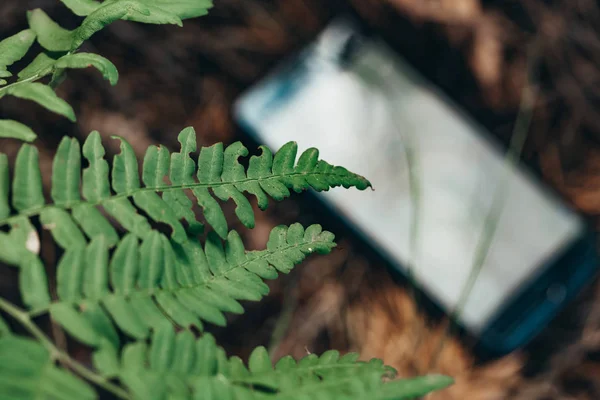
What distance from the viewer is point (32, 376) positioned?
0.54 m

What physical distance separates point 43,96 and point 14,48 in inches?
5.6

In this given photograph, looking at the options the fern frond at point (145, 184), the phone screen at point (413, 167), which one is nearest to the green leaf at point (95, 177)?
the fern frond at point (145, 184)

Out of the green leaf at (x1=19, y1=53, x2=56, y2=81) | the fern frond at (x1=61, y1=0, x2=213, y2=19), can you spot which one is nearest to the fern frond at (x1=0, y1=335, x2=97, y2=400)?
the green leaf at (x1=19, y1=53, x2=56, y2=81)

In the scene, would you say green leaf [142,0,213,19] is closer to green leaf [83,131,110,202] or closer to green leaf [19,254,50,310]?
green leaf [83,131,110,202]

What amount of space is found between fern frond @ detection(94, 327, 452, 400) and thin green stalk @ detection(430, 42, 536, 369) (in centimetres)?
94

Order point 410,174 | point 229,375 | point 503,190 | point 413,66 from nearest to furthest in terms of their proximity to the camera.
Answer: point 229,375 → point 410,174 → point 503,190 → point 413,66

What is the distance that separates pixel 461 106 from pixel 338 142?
51 cm

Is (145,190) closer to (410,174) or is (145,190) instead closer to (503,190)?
(410,174)

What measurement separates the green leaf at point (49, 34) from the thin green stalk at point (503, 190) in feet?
3.84

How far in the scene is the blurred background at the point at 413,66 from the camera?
1785 millimetres

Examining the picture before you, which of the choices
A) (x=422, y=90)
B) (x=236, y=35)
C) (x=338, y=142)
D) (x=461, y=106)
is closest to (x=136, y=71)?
(x=236, y=35)

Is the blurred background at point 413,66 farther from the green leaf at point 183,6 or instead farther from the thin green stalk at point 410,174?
the green leaf at point 183,6

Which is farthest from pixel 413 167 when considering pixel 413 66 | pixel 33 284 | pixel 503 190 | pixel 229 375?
pixel 33 284

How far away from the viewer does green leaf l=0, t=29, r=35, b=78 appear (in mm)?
736
